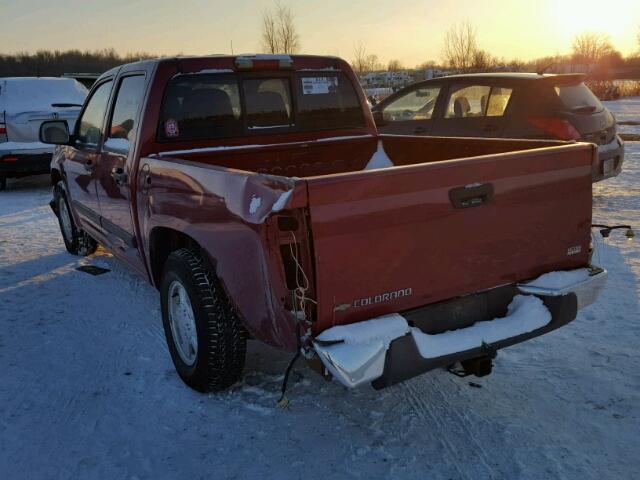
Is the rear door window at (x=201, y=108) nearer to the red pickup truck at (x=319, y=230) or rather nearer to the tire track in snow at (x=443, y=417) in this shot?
the red pickup truck at (x=319, y=230)

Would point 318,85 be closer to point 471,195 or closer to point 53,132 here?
point 471,195

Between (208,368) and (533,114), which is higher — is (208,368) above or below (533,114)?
below

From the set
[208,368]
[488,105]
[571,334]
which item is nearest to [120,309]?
[208,368]

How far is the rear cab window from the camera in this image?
396 cm

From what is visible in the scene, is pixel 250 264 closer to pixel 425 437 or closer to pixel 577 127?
pixel 425 437

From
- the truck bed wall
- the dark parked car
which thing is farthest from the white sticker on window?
the dark parked car

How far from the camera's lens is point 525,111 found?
7281 millimetres

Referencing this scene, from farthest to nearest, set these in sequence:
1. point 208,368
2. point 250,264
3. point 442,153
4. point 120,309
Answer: point 120,309 < point 442,153 < point 208,368 < point 250,264

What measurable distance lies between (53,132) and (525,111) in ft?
17.7

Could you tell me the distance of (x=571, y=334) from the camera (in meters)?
3.97

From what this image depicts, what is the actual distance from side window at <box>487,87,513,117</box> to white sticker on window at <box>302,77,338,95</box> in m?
3.69

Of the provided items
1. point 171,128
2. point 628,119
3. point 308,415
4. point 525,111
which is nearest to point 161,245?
point 171,128

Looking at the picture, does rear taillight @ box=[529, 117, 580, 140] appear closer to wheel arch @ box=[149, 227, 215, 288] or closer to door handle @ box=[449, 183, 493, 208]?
door handle @ box=[449, 183, 493, 208]

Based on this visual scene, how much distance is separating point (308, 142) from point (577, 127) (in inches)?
170
